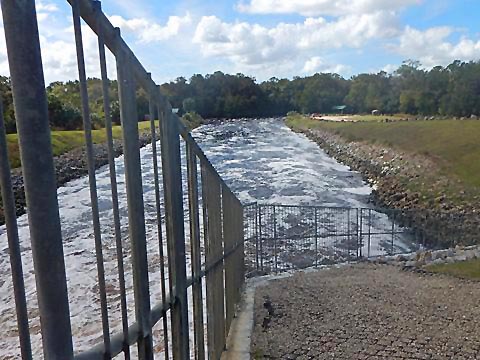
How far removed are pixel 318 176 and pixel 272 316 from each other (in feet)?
73.6

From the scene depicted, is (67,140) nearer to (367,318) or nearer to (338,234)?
(338,234)

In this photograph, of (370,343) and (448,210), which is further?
(448,210)

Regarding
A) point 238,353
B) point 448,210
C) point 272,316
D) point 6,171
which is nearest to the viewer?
point 6,171

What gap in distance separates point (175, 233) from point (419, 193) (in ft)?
76.1

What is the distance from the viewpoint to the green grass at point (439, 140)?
26.7 m

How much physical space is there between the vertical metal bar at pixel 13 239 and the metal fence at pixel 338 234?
9736mm

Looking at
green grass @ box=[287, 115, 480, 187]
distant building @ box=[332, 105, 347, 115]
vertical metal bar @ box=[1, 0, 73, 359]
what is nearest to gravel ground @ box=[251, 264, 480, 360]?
vertical metal bar @ box=[1, 0, 73, 359]

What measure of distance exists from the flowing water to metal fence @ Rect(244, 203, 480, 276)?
301 cm

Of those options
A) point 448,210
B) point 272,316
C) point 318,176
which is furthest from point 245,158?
point 272,316

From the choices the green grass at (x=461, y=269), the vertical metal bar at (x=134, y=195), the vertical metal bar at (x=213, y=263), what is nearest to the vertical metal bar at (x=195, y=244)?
the vertical metal bar at (x=213, y=263)

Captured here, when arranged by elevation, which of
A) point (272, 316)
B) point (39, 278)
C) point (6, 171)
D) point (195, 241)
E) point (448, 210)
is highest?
point (6, 171)

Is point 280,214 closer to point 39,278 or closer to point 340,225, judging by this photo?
point 340,225

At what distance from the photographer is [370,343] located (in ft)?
21.0

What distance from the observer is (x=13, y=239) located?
134cm
